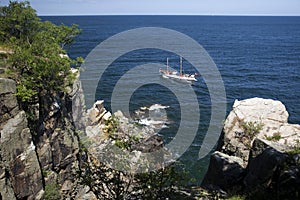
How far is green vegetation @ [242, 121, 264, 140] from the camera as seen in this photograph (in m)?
21.9

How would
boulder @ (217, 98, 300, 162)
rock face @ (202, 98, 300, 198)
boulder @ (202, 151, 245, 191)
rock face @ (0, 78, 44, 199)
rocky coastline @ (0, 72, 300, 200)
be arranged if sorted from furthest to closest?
boulder @ (217, 98, 300, 162) → rock face @ (0, 78, 44, 199) → boulder @ (202, 151, 245, 191) → rocky coastline @ (0, 72, 300, 200) → rock face @ (202, 98, 300, 198)

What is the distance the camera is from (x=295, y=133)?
818 inches

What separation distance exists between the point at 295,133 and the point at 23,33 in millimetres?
22697

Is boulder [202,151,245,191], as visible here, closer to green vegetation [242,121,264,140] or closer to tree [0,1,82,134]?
Answer: green vegetation [242,121,264,140]

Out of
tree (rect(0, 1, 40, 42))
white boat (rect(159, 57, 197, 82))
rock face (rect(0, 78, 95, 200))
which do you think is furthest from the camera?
white boat (rect(159, 57, 197, 82))

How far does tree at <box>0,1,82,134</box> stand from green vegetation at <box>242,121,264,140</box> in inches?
549

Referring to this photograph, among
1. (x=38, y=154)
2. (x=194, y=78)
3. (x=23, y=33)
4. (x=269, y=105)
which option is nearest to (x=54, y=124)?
(x=38, y=154)

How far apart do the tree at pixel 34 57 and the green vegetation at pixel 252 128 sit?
13.9m

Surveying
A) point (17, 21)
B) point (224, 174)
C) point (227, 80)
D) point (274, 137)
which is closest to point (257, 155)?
point (224, 174)

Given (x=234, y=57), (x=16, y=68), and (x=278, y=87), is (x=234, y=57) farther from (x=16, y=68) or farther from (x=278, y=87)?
(x=16, y=68)

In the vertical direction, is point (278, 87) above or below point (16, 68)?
below

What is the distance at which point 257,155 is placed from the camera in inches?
581

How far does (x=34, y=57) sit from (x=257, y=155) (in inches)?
651

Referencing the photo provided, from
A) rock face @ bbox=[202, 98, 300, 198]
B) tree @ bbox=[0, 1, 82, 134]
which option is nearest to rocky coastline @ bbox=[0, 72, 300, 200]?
rock face @ bbox=[202, 98, 300, 198]
